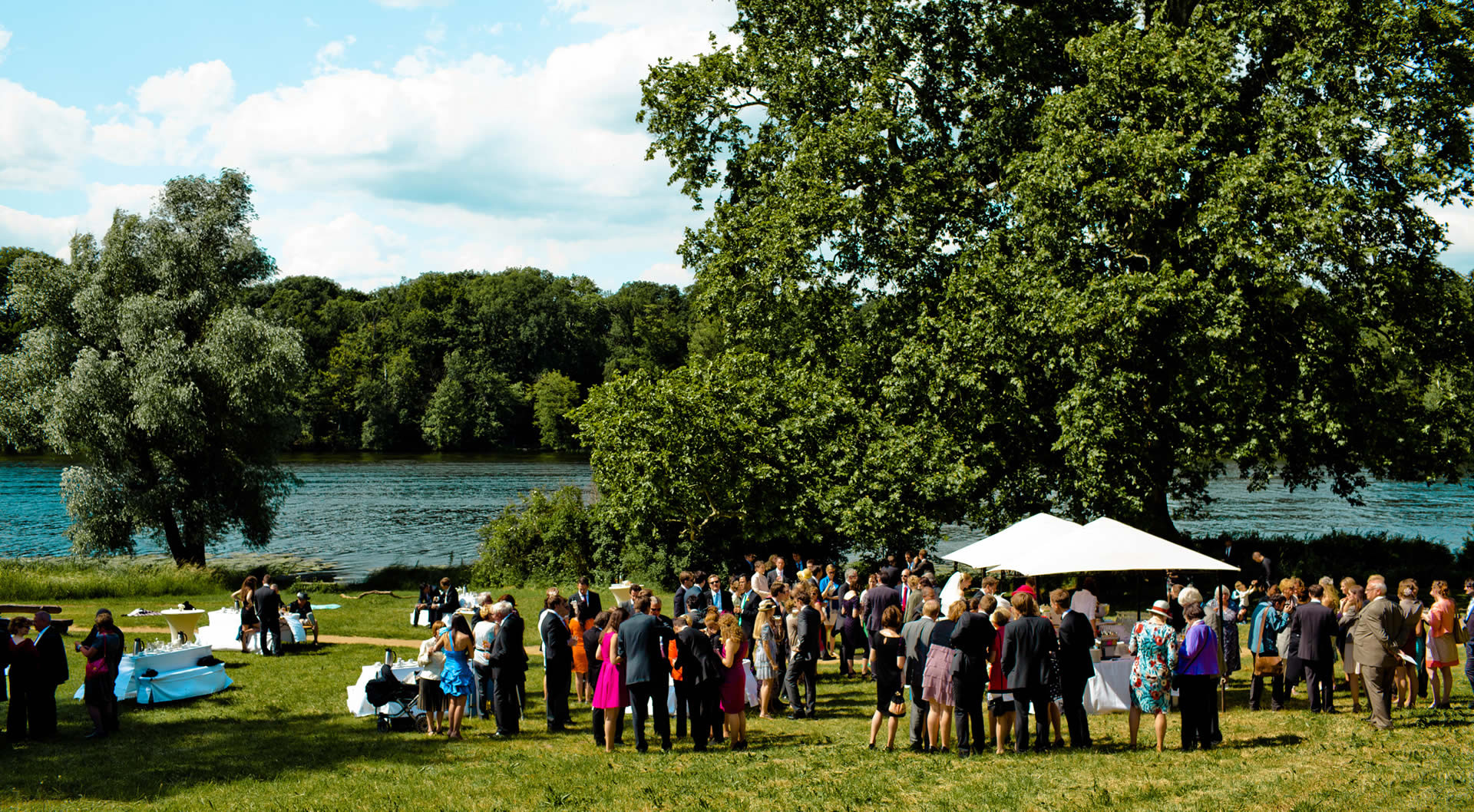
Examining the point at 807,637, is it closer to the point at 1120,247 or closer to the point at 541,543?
the point at 1120,247

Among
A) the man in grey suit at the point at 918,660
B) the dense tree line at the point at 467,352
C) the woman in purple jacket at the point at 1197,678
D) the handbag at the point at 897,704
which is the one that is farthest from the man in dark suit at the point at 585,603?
the dense tree line at the point at 467,352

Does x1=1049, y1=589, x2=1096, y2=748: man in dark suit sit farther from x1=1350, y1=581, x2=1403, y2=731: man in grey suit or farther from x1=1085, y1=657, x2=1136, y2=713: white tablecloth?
x1=1350, y1=581, x2=1403, y2=731: man in grey suit

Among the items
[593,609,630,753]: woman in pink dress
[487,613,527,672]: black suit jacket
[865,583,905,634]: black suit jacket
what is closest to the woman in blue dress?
[487,613,527,672]: black suit jacket

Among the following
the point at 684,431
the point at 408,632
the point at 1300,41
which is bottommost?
the point at 408,632

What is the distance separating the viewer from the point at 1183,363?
22078 mm

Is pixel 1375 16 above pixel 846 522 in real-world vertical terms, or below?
above

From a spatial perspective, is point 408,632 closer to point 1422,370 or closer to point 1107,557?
point 1107,557

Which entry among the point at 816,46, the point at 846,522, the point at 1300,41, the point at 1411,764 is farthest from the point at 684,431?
Answer: the point at 1411,764

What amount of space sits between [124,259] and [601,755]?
29.3 metres

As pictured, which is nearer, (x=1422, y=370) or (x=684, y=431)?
(x=1422, y=370)

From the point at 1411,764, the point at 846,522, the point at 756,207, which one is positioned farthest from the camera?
the point at 756,207

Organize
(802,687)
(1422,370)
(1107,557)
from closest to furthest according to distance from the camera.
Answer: (1107,557) < (802,687) < (1422,370)

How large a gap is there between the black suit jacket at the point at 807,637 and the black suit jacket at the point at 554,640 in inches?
111

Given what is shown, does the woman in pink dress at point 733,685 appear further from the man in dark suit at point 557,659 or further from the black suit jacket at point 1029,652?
the black suit jacket at point 1029,652
